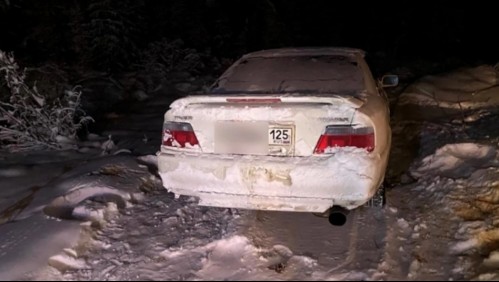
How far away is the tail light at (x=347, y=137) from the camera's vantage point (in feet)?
11.9

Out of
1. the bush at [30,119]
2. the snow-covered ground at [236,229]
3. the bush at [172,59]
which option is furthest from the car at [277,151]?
the bush at [172,59]

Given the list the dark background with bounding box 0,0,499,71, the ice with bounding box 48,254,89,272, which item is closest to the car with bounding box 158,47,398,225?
the ice with bounding box 48,254,89,272

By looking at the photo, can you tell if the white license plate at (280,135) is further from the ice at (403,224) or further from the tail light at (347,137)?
the ice at (403,224)

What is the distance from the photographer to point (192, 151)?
3.95 meters

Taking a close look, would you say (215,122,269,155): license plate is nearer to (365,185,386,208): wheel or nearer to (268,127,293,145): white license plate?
(268,127,293,145): white license plate

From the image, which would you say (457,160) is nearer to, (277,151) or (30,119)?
(277,151)

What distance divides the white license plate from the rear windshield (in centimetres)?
78

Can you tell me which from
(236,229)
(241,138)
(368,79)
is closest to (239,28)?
(368,79)

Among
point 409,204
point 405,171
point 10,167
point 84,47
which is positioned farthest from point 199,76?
point 409,204

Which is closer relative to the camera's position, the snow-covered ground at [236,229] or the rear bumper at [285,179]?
the snow-covered ground at [236,229]

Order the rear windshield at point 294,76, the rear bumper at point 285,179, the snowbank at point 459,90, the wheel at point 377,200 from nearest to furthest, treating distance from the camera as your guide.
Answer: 1. the rear bumper at point 285,179
2. the wheel at point 377,200
3. the rear windshield at point 294,76
4. the snowbank at point 459,90

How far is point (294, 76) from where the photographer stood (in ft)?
15.8

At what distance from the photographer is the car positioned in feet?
11.9

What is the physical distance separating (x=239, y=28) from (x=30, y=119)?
12318 mm
